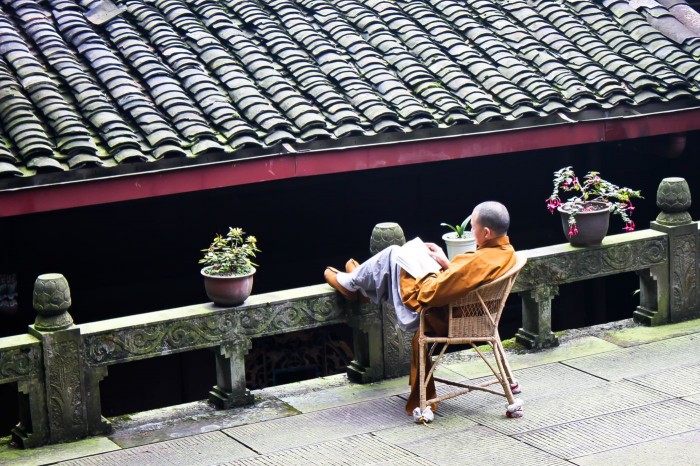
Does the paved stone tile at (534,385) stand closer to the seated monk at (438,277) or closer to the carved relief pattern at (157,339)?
the seated monk at (438,277)

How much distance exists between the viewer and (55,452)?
6758mm

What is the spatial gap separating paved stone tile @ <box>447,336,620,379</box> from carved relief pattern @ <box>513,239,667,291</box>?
473 mm

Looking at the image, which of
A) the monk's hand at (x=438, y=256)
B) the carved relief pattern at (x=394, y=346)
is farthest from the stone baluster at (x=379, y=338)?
the monk's hand at (x=438, y=256)

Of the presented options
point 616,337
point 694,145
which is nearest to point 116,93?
point 616,337

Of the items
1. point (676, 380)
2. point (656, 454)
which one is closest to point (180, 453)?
point (656, 454)

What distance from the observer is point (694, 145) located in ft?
37.0

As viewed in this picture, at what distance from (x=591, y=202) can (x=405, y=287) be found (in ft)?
7.24

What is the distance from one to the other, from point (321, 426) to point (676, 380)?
93.9 inches

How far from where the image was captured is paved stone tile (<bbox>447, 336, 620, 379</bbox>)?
8.01m

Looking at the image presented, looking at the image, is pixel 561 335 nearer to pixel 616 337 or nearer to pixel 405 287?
pixel 616 337

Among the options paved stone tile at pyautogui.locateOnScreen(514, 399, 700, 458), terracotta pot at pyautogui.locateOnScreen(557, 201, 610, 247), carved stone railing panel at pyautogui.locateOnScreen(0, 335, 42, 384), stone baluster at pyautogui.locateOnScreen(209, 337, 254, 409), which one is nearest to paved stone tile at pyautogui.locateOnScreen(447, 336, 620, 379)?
terracotta pot at pyautogui.locateOnScreen(557, 201, 610, 247)

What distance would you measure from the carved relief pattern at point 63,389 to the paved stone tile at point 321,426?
928mm

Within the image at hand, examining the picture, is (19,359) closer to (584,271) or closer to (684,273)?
(584,271)

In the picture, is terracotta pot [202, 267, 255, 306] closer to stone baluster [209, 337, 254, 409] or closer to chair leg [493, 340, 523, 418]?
stone baluster [209, 337, 254, 409]
